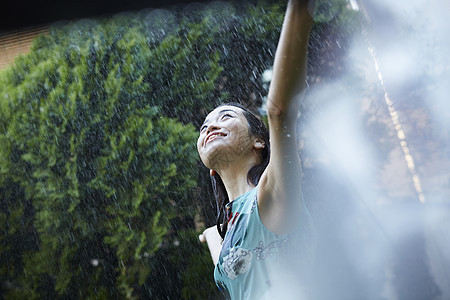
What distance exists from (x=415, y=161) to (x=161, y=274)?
2442 millimetres

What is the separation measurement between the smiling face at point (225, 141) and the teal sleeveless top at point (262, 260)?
20cm

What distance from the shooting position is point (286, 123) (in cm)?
106

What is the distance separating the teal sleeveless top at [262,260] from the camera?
124 centimetres

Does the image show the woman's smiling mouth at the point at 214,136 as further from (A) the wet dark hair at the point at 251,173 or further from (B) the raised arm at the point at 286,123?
(B) the raised arm at the point at 286,123

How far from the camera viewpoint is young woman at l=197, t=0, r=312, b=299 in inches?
37.1

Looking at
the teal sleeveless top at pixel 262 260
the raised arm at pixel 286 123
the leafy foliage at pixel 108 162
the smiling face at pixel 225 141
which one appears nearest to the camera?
the raised arm at pixel 286 123

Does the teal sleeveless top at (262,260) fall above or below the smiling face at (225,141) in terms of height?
below

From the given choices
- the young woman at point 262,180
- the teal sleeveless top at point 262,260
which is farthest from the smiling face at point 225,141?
the teal sleeveless top at point 262,260

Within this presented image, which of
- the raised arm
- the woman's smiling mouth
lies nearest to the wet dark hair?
the woman's smiling mouth

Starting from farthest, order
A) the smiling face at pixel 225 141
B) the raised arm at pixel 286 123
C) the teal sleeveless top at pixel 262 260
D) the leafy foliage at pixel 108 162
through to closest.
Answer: the leafy foliage at pixel 108 162 < the smiling face at pixel 225 141 < the teal sleeveless top at pixel 262 260 < the raised arm at pixel 286 123

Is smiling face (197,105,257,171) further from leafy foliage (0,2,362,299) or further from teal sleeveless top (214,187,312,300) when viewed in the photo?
leafy foliage (0,2,362,299)

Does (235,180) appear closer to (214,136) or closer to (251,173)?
(251,173)

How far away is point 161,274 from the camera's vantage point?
4.30 meters

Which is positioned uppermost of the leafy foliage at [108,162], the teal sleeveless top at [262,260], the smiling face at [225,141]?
the smiling face at [225,141]
